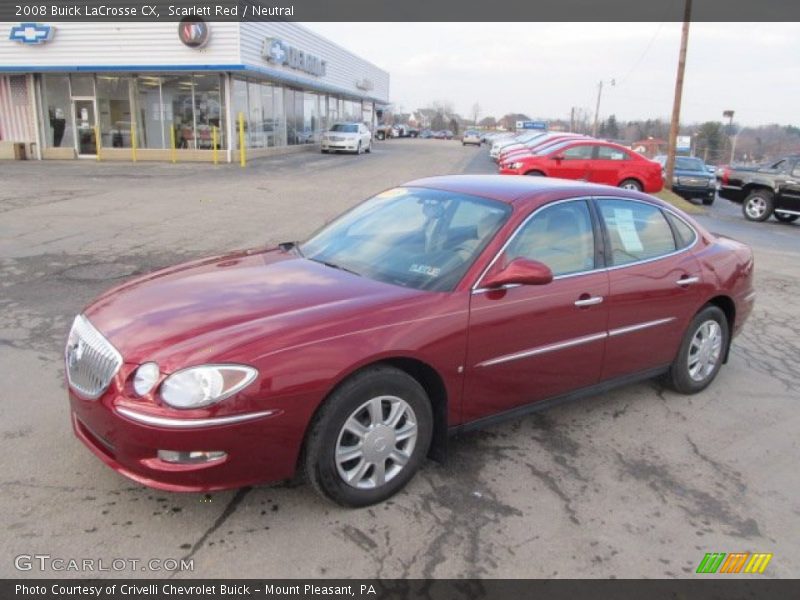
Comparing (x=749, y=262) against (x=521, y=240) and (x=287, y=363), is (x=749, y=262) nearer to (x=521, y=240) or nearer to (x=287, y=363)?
(x=521, y=240)

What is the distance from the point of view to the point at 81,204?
42.6 feet

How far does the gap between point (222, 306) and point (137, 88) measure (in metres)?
25.0

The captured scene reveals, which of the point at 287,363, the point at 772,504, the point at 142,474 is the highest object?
the point at 287,363

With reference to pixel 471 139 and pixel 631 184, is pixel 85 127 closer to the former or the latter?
pixel 631 184

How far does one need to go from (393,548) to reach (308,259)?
187cm

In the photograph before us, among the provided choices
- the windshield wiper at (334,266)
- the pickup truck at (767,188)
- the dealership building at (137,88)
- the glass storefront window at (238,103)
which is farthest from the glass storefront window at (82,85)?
the windshield wiper at (334,266)

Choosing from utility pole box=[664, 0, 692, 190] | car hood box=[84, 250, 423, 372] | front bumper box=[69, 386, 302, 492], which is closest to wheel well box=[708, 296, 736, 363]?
car hood box=[84, 250, 423, 372]

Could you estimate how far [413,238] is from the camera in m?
3.98

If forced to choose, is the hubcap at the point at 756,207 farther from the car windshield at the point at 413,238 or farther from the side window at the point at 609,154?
the car windshield at the point at 413,238

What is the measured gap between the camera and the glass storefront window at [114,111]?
2495 centimetres

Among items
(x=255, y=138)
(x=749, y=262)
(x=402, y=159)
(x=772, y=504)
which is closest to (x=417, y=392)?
(x=772, y=504)

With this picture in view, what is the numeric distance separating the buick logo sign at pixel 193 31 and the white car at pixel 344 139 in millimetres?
10326

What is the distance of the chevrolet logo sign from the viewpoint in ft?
77.3

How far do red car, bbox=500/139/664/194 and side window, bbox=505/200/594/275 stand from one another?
41.8ft
